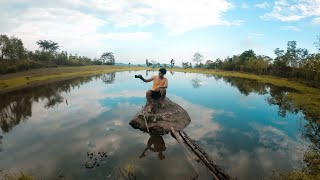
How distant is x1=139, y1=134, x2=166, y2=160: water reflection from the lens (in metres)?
11.8

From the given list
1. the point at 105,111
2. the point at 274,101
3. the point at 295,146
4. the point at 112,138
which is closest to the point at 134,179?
the point at 112,138

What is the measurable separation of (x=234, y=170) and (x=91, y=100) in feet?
64.6

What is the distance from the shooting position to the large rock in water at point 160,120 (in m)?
15.0

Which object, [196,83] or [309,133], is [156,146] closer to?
[309,133]

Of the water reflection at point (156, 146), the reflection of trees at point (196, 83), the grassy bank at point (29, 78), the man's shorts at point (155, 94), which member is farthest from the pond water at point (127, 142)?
the reflection of trees at point (196, 83)

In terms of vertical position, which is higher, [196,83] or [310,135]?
[310,135]

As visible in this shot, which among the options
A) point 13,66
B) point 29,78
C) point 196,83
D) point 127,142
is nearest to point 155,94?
point 127,142

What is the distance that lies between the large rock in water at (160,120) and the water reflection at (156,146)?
29.8 inches

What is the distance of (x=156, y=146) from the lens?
12.9 m

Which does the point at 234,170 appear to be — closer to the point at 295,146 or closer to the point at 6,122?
the point at 295,146

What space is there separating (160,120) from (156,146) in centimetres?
255

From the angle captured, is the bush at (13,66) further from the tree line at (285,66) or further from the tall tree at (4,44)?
the tree line at (285,66)

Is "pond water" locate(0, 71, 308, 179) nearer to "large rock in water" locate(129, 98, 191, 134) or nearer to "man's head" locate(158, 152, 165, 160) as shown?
"man's head" locate(158, 152, 165, 160)

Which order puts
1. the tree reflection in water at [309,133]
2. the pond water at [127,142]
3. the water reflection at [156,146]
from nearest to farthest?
the pond water at [127,142]
the tree reflection in water at [309,133]
the water reflection at [156,146]
